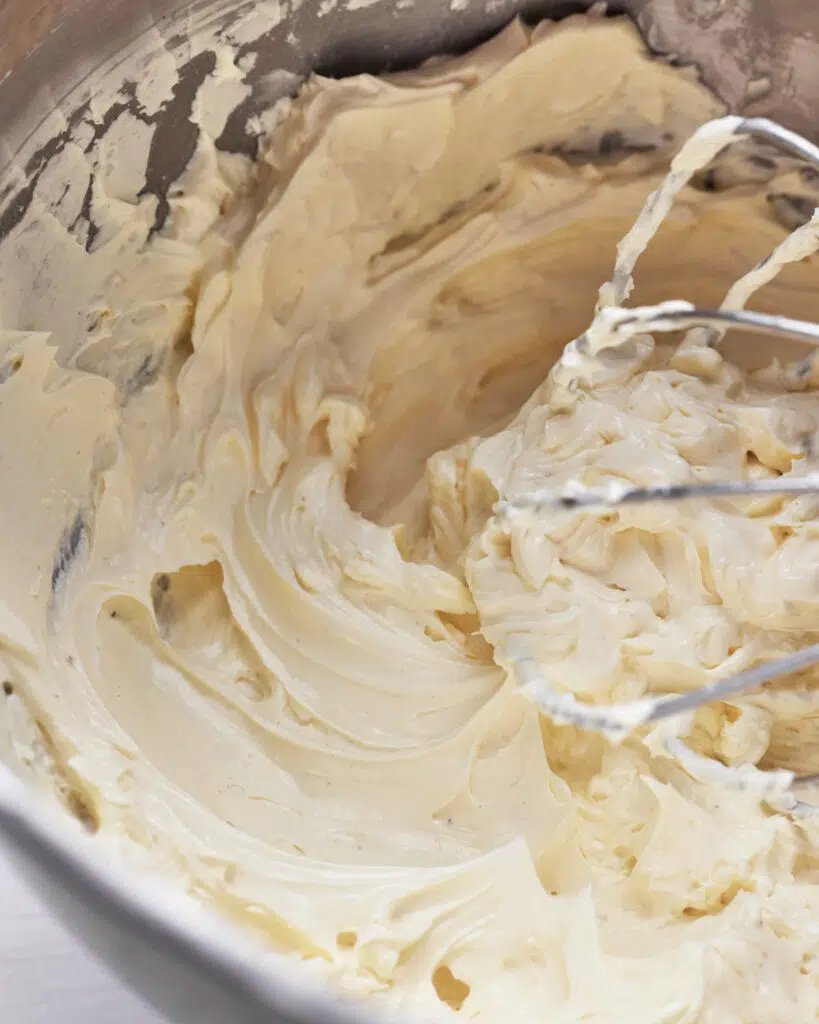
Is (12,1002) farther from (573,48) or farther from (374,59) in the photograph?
(573,48)

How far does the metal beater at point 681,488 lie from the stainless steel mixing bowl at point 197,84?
124 millimetres

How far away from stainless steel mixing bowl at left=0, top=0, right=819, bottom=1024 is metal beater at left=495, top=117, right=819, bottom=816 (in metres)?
0.12

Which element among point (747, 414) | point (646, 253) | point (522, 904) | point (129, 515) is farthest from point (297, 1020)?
point (646, 253)

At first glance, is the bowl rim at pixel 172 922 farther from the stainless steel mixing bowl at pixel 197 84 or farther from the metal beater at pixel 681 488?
the metal beater at pixel 681 488

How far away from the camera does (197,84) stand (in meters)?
1.06

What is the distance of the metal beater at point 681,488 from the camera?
82 cm

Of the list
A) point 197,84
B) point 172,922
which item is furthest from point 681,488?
point 197,84

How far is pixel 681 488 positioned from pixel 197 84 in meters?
0.68

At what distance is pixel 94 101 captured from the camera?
99 centimetres

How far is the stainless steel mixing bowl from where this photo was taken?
0.52 meters

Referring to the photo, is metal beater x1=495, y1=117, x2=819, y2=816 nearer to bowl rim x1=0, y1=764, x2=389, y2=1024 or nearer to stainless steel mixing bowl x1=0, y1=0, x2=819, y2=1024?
stainless steel mixing bowl x1=0, y1=0, x2=819, y2=1024

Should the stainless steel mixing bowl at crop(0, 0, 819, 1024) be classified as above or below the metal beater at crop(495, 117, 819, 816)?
above

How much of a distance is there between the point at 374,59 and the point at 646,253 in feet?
1.48

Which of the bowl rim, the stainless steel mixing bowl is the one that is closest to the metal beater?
the stainless steel mixing bowl
